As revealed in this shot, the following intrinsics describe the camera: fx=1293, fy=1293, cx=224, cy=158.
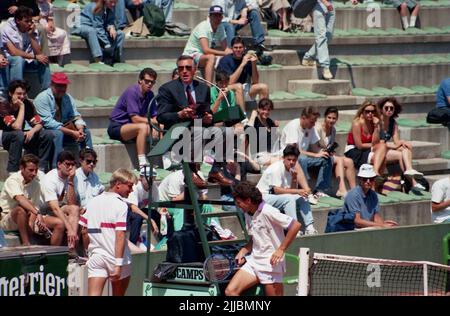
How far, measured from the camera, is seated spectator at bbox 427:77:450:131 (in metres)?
19.7

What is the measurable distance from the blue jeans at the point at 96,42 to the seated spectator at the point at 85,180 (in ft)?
11.0

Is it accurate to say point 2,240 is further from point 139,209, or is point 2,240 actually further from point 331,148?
point 331,148

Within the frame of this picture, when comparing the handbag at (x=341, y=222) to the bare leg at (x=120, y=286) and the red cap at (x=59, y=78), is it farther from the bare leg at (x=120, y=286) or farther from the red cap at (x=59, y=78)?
the bare leg at (x=120, y=286)

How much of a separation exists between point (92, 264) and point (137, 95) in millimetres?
4388

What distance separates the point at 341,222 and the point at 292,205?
0.69m

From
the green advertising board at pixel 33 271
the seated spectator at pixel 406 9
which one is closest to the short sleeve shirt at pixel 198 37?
the seated spectator at pixel 406 9

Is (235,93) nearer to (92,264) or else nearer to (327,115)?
(327,115)

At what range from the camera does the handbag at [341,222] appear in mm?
15883

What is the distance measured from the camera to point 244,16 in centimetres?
1928

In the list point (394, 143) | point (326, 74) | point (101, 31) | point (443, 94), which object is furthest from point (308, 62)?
point (101, 31)

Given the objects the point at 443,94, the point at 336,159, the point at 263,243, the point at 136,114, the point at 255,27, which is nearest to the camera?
the point at 263,243
